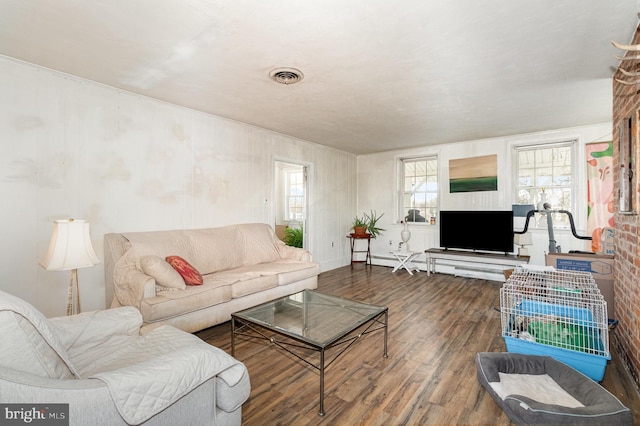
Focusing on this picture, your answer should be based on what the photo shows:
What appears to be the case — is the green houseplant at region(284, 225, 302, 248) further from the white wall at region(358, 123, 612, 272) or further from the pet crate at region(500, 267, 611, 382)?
the pet crate at region(500, 267, 611, 382)

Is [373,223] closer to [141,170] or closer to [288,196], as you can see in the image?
[288,196]

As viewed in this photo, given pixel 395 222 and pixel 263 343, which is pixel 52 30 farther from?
pixel 395 222

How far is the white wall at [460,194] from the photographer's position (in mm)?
4668

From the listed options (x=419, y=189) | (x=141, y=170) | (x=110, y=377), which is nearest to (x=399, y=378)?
(x=110, y=377)

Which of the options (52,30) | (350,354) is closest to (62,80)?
(52,30)

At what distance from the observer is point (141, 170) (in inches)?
136

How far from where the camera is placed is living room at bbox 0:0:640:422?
8.59 ft

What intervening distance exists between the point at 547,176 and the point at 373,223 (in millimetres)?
3147

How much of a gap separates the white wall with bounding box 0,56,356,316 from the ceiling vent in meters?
1.59

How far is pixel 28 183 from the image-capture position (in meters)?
2.71

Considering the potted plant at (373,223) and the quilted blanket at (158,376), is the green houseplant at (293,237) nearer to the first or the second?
the potted plant at (373,223)

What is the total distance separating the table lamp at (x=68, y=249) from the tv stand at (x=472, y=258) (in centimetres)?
501

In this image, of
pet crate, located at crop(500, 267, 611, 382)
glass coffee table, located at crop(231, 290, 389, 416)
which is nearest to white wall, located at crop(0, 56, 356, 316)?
glass coffee table, located at crop(231, 290, 389, 416)

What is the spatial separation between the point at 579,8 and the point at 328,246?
4.98 m
